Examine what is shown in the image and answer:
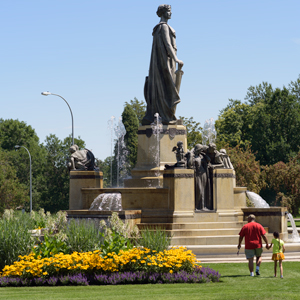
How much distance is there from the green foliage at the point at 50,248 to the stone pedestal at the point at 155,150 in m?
10.7

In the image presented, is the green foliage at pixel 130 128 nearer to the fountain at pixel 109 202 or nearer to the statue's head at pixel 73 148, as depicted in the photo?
the statue's head at pixel 73 148

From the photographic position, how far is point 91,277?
14125mm

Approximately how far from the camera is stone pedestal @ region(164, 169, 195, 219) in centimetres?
2227

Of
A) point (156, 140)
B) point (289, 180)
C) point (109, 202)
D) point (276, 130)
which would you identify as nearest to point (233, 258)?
point (109, 202)

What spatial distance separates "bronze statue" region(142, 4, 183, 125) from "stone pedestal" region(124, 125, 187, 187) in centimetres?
55

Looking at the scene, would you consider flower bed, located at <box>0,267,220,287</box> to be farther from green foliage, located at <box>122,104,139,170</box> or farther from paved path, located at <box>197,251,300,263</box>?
green foliage, located at <box>122,104,139,170</box>

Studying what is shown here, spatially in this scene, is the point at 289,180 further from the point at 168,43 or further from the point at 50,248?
the point at 50,248

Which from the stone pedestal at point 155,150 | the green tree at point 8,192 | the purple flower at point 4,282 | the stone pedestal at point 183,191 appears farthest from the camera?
the green tree at point 8,192

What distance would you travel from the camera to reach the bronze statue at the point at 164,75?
2681 centimetres

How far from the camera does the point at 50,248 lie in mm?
15008

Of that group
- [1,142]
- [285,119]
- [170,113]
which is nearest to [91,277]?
[170,113]

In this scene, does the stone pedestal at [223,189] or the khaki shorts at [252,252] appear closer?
the khaki shorts at [252,252]

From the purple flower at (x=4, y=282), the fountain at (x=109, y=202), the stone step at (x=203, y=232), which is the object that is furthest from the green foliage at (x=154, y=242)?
the fountain at (x=109, y=202)

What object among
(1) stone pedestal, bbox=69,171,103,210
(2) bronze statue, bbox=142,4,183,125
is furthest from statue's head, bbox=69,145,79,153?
(2) bronze statue, bbox=142,4,183,125
